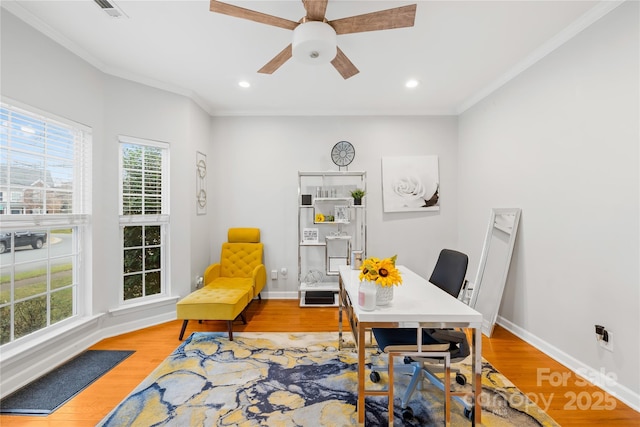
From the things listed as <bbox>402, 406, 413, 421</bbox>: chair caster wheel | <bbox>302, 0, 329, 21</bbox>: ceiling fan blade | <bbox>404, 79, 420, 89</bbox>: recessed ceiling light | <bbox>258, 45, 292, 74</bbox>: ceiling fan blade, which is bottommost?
<bbox>402, 406, 413, 421</bbox>: chair caster wheel

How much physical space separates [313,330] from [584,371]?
2.30m

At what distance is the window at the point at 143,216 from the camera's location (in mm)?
3100

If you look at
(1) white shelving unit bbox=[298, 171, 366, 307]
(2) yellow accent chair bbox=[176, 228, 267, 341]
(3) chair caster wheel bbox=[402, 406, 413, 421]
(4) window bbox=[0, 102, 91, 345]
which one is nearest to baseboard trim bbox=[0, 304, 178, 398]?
(4) window bbox=[0, 102, 91, 345]

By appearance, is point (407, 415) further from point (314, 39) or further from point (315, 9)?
point (315, 9)

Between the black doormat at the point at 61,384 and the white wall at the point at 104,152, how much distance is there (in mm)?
99

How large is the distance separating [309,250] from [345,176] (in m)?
1.22

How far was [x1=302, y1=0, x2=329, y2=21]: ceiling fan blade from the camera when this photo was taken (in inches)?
66.3

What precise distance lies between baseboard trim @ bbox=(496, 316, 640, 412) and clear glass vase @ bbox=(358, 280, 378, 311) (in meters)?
1.96

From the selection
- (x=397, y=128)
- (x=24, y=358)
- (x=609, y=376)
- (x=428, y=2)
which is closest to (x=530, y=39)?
(x=428, y=2)

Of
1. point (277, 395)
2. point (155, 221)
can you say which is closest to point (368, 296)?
point (277, 395)

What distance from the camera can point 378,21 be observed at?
1.78 metres

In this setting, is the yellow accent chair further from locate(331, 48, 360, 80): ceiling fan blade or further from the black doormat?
locate(331, 48, 360, 80): ceiling fan blade

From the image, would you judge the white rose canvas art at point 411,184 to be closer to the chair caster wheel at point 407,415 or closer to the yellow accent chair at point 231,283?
the yellow accent chair at point 231,283

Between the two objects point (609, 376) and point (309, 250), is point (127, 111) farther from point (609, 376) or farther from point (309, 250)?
point (609, 376)
